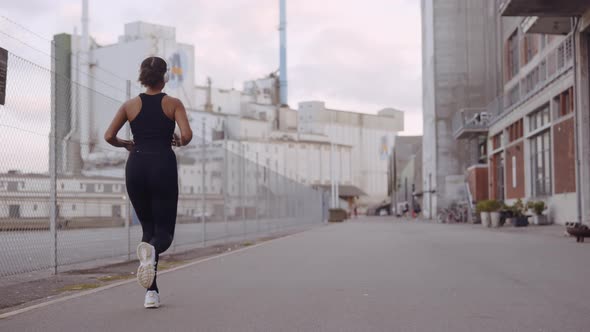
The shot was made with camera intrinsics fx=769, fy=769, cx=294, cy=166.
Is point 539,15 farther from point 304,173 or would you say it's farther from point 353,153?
point 353,153

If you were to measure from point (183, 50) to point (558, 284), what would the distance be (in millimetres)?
82789

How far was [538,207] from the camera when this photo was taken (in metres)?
30.1

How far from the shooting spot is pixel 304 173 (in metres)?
107

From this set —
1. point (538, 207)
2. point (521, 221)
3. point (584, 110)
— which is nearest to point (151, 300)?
point (584, 110)

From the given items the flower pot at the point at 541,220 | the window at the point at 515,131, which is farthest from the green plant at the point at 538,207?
the window at the point at 515,131

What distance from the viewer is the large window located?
3192 centimetres

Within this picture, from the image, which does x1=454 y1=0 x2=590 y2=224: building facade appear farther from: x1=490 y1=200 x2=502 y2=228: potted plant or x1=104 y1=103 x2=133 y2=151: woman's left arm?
x1=104 y1=103 x2=133 y2=151: woman's left arm

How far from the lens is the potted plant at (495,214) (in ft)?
103

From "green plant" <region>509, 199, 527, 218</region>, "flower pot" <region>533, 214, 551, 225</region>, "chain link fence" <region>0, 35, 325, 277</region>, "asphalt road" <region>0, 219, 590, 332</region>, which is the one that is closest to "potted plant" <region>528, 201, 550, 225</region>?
"flower pot" <region>533, 214, 551, 225</region>

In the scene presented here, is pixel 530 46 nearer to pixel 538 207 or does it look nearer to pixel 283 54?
pixel 538 207

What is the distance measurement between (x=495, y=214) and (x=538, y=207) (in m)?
1.89

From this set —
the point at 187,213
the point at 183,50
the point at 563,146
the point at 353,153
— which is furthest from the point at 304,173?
the point at 187,213

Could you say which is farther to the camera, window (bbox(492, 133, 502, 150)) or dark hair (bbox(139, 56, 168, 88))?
window (bbox(492, 133, 502, 150))

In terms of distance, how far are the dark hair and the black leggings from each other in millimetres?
517
